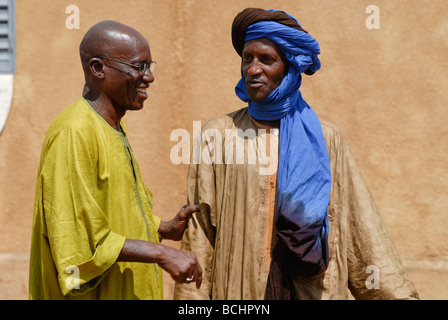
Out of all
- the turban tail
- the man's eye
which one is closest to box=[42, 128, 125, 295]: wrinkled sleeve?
the turban tail

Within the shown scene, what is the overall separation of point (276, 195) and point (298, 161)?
0.67 feet

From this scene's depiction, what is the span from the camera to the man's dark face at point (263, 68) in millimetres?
4094

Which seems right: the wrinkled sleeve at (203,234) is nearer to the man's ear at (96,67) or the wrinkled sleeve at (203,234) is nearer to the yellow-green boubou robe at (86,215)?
the yellow-green boubou robe at (86,215)

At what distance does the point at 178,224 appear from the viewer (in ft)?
14.0

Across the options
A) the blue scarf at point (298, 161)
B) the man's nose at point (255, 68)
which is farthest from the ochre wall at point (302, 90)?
the man's nose at point (255, 68)

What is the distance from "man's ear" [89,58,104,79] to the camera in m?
3.77

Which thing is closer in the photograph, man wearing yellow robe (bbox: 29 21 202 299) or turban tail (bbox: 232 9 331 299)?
man wearing yellow robe (bbox: 29 21 202 299)

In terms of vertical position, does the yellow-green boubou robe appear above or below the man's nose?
below

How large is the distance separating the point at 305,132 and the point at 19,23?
3514 mm

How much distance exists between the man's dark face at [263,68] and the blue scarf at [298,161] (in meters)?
0.03

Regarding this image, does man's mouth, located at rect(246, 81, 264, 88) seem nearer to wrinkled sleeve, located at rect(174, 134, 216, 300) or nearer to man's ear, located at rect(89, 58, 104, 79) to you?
wrinkled sleeve, located at rect(174, 134, 216, 300)

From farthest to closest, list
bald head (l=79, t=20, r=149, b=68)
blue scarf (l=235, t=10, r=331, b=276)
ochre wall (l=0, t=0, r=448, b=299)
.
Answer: ochre wall (l=0, t=0, r=448, b=299) → blue scarf (l=235, t=10, r=331, b=276) → bald head (l=79, t=20, r=149, b=68)

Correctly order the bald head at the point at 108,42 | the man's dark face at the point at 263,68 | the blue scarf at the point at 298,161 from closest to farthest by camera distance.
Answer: the bald head at the point at 108,42 → the blue scarf at the point at 298,161 → the man's dark face at the point at 263,68

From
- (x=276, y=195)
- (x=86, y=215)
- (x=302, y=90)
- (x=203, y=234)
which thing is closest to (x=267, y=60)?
(x=276, y=195)
